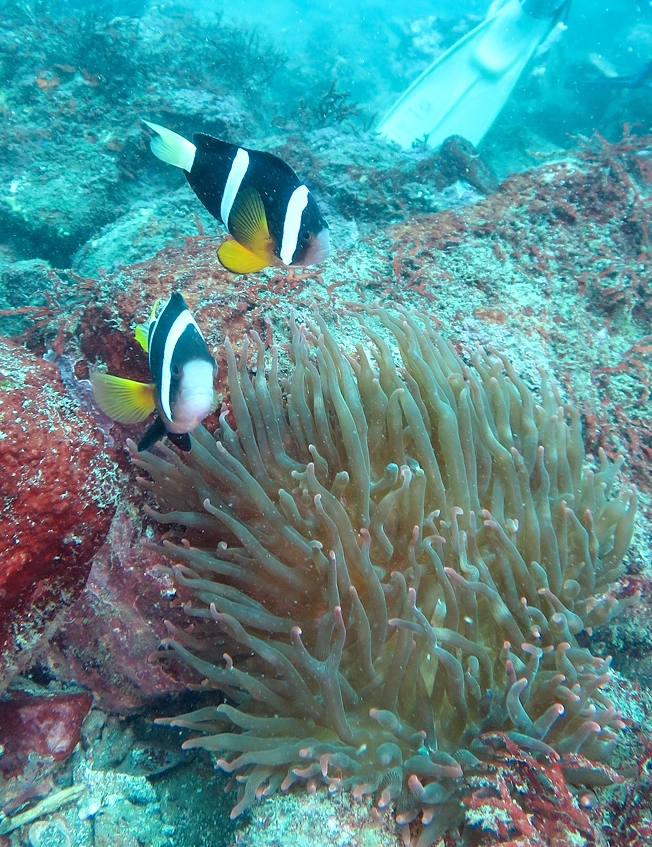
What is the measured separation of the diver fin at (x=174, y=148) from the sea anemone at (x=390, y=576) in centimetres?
89

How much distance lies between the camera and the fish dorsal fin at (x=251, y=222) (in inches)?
74.3

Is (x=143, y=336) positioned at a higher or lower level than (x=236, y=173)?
lower

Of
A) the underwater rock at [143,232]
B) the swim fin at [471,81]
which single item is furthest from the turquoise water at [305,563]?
the swim fin at [471,81]

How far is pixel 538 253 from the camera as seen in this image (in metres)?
4.21

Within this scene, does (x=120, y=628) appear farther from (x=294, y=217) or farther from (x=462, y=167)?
(x=462, y=167)

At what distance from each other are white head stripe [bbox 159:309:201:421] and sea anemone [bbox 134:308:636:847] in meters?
0.67

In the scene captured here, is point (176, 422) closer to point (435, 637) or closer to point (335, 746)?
point (435, 637)

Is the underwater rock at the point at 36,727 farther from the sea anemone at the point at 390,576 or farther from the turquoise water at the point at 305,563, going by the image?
the sea anemone at the point at 390,576

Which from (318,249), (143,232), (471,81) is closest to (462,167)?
(143,232)

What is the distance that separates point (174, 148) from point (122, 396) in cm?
102

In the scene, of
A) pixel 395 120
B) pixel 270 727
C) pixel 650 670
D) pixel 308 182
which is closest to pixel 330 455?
pixel 270 727

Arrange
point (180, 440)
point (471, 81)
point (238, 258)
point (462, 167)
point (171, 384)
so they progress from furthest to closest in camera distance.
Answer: point (471, 81)
point (462, 167)
point (238, 258)
point (180, 440)
point (171, 384)

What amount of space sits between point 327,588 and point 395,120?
35.6 ft

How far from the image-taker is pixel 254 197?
1.89 meters
